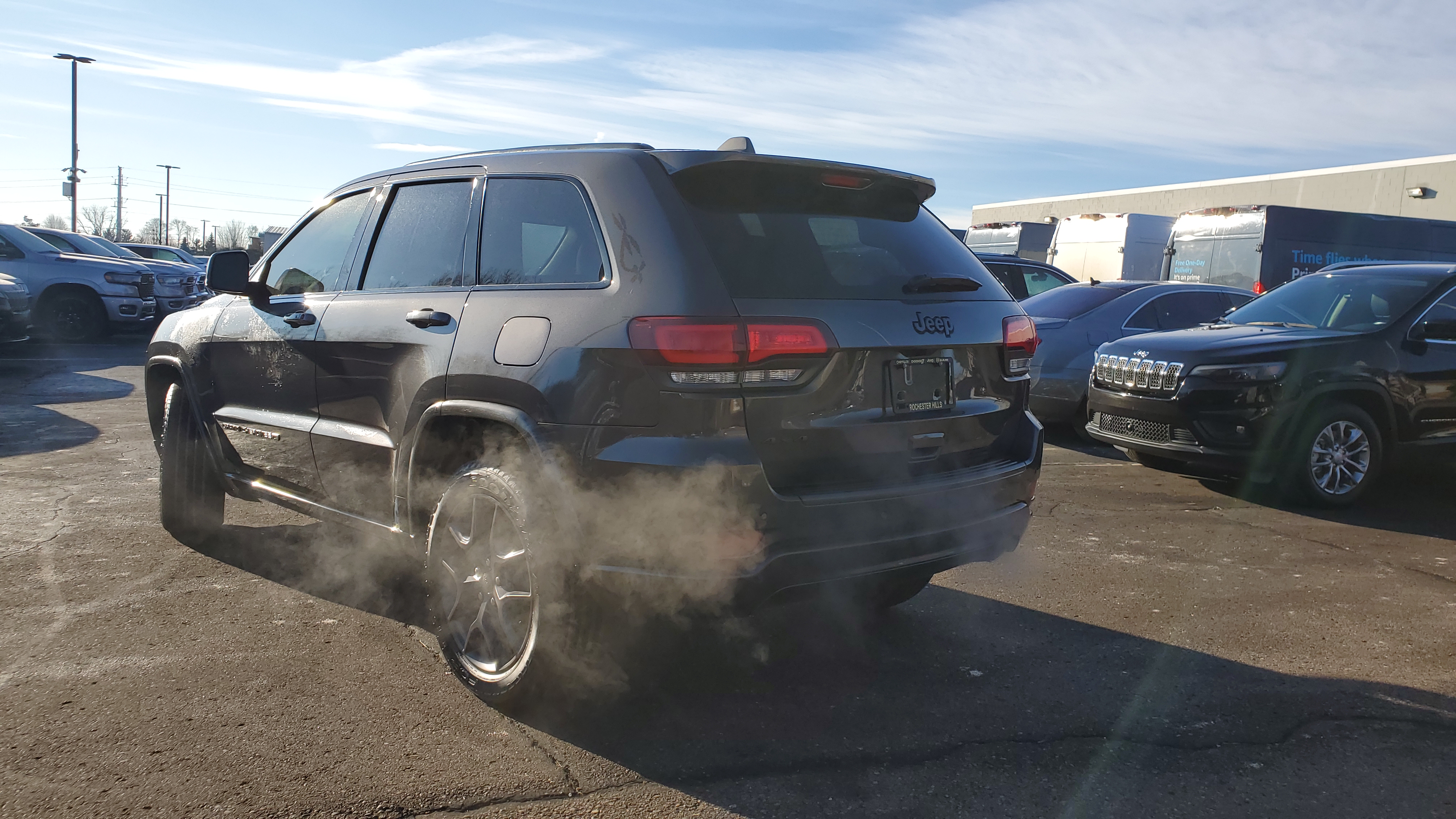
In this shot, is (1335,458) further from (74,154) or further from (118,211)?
(118,211)

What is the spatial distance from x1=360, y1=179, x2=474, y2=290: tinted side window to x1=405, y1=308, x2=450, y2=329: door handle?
0.42ft

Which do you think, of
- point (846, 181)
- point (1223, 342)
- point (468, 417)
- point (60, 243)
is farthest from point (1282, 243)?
point (60, 243)

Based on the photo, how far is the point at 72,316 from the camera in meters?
15.6

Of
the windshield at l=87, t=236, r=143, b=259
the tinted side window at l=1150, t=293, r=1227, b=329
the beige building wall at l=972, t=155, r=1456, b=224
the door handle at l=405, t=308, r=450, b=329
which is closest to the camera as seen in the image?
the door handle at l=405, t=308, r=450, b=329

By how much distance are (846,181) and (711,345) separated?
3.13ft

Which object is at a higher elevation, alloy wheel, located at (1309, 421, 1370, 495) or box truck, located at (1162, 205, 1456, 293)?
box truck, located at (1162, 205, 1456, 293)

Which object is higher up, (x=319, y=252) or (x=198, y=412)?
(x=319, y=252)

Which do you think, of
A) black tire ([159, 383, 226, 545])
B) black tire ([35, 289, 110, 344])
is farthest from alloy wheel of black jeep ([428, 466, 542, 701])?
black tire ([35, 289, 110, 344])

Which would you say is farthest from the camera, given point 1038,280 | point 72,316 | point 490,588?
point 72,316

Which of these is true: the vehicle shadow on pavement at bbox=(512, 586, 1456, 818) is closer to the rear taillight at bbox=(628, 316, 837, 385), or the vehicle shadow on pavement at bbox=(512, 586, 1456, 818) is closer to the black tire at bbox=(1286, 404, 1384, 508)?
the rear taillight at bbox=(628, 316, 837, 385)

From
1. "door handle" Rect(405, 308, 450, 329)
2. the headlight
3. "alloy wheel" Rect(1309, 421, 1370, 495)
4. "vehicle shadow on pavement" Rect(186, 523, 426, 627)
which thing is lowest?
"vehicle shadow on pavement" Rect(186, 523, 426, 627)

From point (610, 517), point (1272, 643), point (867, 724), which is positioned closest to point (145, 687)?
point (610, 517)

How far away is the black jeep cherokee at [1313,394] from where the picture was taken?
662 cm

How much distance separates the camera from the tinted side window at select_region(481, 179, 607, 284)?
3162mm
